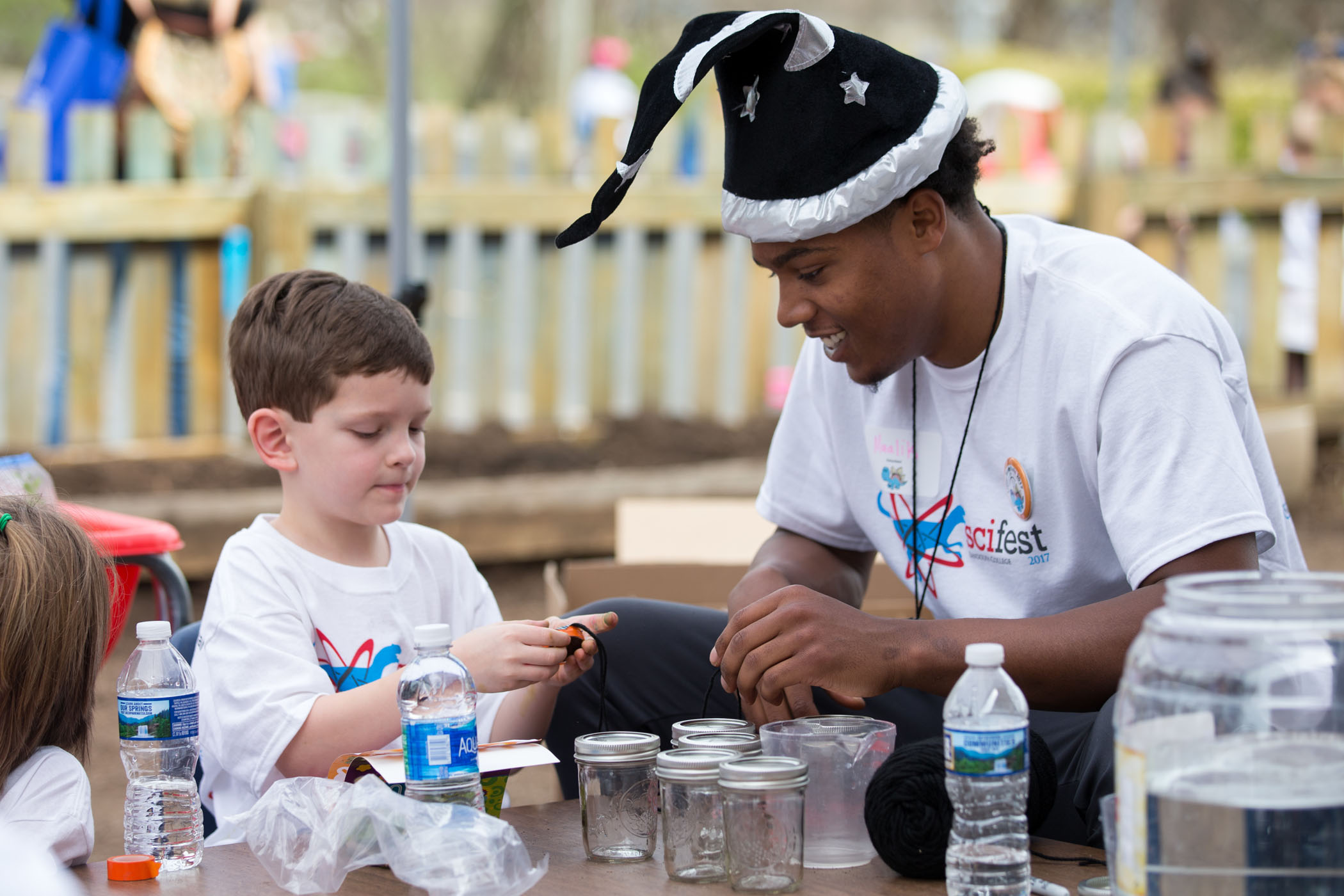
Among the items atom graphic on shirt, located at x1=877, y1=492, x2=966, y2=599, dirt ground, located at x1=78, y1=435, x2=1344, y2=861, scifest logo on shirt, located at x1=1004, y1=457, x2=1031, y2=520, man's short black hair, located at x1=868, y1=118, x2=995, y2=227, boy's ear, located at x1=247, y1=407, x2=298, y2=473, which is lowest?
dirt ground, located at x1=78, y1=435, x2=1344, y2=861

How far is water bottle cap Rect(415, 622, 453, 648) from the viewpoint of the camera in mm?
1739

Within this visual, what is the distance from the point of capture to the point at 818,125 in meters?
2.03

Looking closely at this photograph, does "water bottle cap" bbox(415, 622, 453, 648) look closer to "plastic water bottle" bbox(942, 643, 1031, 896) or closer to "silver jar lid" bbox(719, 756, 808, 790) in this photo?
"silver jar lid" bbox(719, 756, 808, 790)

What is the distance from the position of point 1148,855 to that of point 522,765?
32.2 inches

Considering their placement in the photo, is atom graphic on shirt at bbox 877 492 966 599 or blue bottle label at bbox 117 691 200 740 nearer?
blue bottle label at bbox 117 691 200 740

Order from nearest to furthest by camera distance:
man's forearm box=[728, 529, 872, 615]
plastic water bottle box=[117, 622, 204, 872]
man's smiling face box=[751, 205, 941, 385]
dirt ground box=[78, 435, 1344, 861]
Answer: plastic water bottle box=[117, 622, 204, 872]
man's smiling face box=[751, 205, 941, 385]
man's forearm box=[728, 529, 872, 615]
dirt ground box=[78, 435, 1344, 861]

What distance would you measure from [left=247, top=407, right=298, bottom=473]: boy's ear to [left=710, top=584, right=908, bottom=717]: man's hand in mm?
855

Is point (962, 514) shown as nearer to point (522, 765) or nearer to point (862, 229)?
point (862, 229)

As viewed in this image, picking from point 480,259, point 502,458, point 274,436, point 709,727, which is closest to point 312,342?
point 274,436

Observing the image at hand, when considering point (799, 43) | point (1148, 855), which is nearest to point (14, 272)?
point (799, 43)

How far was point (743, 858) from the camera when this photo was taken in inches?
64.7

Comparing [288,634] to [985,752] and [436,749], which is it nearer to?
[436,749]

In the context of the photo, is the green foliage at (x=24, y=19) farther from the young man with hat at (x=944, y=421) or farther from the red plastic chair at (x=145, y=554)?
the young man with hat at (x=944, y=421)

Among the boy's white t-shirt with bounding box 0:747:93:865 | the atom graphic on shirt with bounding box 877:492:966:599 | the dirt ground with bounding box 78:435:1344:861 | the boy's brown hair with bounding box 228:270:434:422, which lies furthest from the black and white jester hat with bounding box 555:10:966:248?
the dirt ground with bounding box 78:435:1344:861
